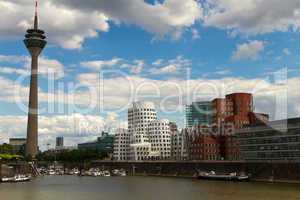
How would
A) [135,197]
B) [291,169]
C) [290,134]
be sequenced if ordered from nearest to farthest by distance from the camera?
[135,197]
[291,169]
[290,134]

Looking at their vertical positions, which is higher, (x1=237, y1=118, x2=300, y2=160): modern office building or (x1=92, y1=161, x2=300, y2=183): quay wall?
(x1=237, y1=118, x2=300, y2=160): modern office building

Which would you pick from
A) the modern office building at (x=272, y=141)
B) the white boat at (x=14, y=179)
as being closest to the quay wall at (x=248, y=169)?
the modern office building at (x=272, y=141)

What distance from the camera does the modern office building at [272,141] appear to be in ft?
495

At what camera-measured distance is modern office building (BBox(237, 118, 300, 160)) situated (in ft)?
495

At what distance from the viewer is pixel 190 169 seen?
181 metres

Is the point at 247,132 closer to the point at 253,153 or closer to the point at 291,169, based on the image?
the point at 253,153

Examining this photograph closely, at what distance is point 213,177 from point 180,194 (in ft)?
199

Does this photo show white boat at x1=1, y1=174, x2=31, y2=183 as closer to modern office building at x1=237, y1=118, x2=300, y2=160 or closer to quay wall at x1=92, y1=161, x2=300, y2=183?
quay wall at x1=92, y1=161, x2=300, y2=183

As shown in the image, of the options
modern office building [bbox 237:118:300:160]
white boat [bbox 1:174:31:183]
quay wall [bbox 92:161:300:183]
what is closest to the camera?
quay wall [bbox 92:161:300:183]

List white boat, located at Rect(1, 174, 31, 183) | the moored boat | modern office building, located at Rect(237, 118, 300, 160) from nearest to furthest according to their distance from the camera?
the moored boat, modern office building, located at Rect(237, 118, 300, 160), white boat, located at Rect(1, 174, 31, 183)

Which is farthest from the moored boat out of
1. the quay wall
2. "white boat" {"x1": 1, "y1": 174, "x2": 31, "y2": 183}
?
"white boat" {"x1": 1, "y1": 174, "x2": 31, "y2": 183}

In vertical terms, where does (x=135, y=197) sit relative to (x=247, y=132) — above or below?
below

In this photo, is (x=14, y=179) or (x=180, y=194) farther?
(x=14, y=179)

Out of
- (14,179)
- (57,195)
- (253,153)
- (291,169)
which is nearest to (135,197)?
(57,195)
